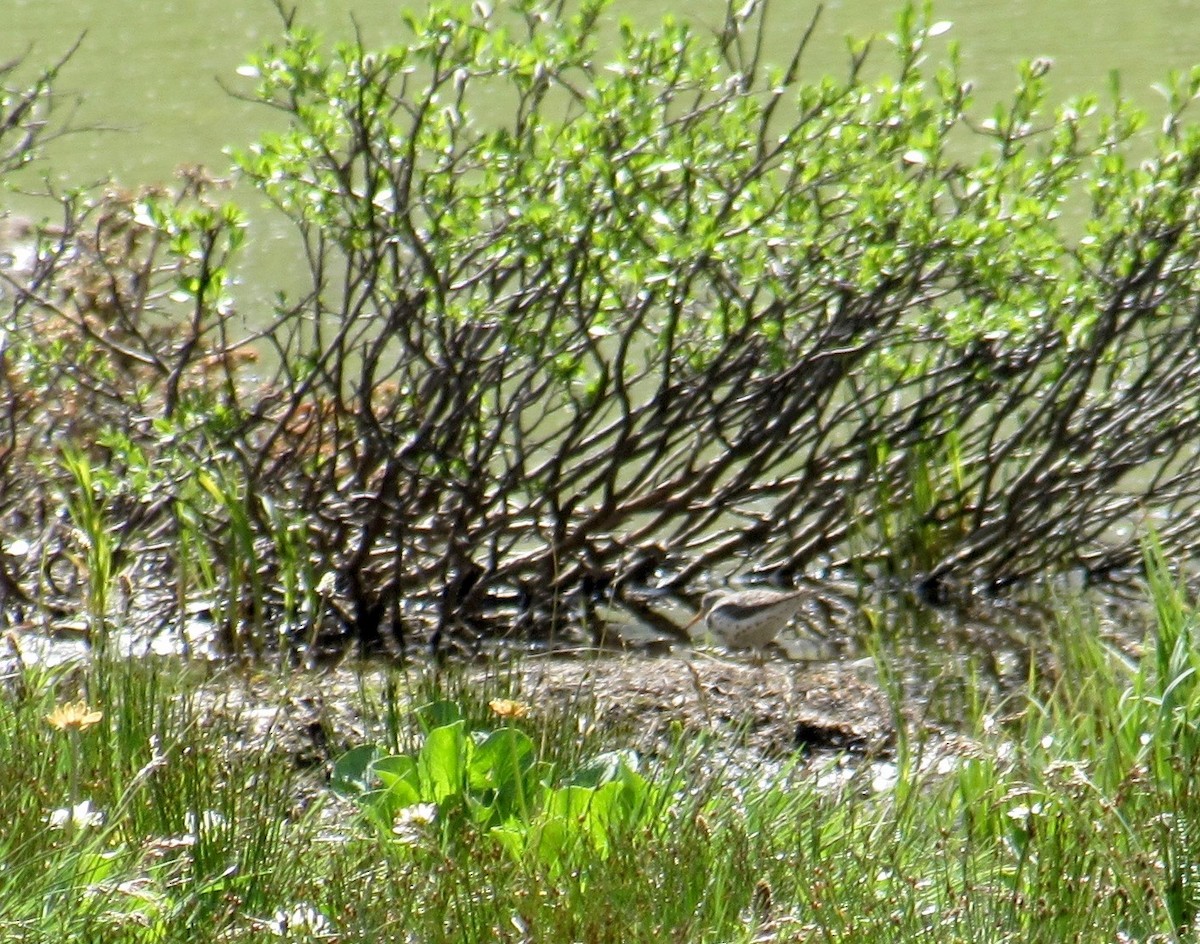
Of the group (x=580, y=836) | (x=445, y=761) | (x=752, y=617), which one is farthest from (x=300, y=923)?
(x=752, y=617)

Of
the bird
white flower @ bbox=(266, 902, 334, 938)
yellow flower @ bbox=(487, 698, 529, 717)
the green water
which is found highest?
the green water

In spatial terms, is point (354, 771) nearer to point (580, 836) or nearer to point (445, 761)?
point (445, 761)

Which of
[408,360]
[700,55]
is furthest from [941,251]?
[408,360]

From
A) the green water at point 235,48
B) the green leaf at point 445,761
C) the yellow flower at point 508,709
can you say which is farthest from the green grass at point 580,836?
the green water at point 235,48

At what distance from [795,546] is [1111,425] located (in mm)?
1246

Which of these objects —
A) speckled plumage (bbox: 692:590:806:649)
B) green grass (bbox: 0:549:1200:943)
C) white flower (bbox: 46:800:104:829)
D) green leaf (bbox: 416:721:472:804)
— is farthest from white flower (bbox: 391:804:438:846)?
speckled plumage (bbox: 692:590:806:649)

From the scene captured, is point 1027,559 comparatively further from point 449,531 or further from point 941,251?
point 449,531

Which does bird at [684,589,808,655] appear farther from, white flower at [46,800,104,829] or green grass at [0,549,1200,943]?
white flower at [46,800,104,829]

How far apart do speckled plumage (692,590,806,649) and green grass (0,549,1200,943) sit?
6.07 feet

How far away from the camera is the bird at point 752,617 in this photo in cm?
605

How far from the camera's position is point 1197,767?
331cm

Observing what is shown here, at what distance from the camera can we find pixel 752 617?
607 cm

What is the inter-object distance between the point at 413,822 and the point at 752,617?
3210 millimetres

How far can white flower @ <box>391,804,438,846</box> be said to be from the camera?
2.86 m
